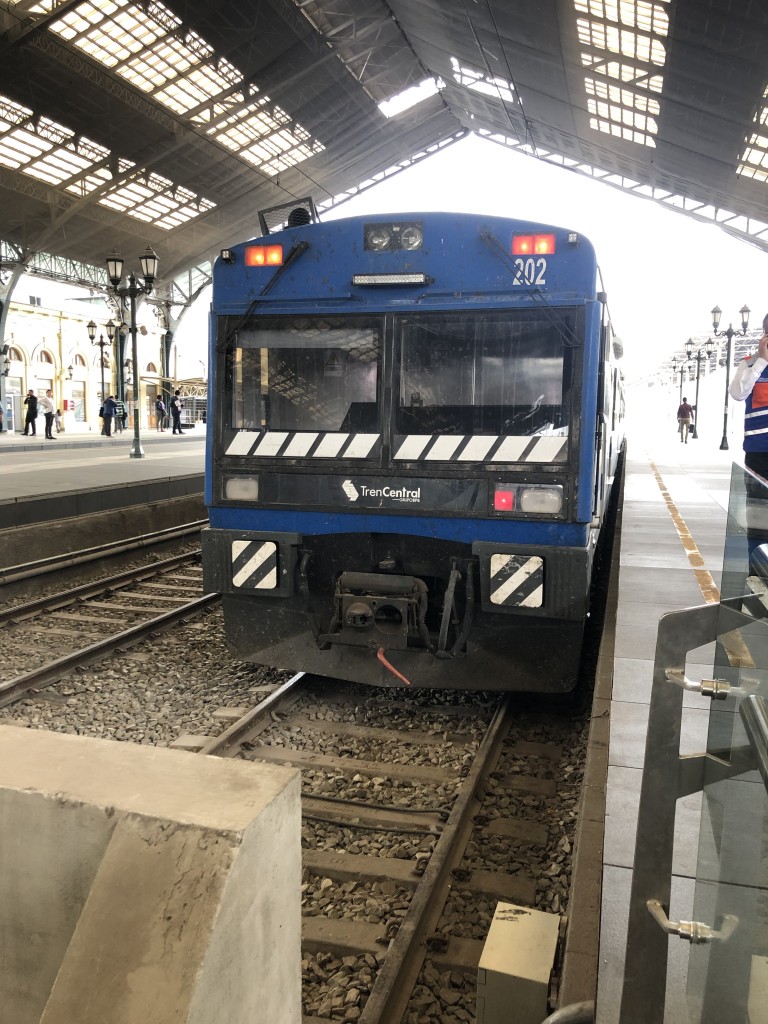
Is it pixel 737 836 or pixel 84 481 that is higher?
pixel 737 836

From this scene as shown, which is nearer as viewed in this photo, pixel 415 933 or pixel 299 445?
pixel 415 933

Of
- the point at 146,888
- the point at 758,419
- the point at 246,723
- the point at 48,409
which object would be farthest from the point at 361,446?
the point at 48,409

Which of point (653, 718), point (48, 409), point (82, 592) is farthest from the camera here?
point (48, 409)

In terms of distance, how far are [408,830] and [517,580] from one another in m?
1.71

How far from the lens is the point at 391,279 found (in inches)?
211

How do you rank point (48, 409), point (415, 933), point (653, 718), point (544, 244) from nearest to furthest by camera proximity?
point (653, 718)
point (415, 933)
point (544, 244)
point (48, 409)

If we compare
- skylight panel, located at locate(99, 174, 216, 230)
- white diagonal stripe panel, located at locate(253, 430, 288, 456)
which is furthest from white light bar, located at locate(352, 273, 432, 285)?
skylight panel, located at locate(99, 174, 216, 230)

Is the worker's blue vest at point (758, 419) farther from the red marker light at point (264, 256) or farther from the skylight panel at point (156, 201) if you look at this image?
the skylight panel at point (156, 201)

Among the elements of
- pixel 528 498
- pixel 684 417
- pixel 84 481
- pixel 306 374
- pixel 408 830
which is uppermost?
pixel 306 374

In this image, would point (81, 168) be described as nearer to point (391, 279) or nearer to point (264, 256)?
point (264, 256)

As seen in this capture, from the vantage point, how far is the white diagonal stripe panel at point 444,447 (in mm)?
5363

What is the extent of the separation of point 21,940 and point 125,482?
42.1ft

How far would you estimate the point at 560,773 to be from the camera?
4.95m

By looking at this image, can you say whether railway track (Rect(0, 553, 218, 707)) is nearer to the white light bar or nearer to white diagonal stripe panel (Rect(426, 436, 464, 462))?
white diagonal stripe panel (Rect(426, 436, 464, 462))
